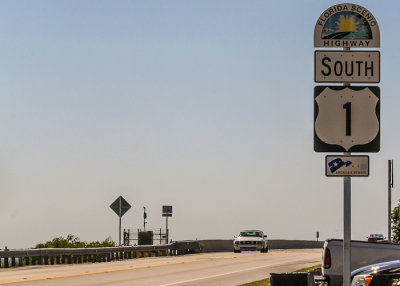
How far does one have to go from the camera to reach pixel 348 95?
10.3 m

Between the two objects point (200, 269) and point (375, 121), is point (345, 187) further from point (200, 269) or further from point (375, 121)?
point (200, 269)

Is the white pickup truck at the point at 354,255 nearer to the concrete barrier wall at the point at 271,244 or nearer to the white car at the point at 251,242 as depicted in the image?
the white car at the point at 251,242

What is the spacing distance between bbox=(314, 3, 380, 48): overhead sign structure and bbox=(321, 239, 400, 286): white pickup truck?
9.66m

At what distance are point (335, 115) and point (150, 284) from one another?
15.6 metres

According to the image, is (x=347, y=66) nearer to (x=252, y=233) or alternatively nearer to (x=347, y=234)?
(x=347, y=234)

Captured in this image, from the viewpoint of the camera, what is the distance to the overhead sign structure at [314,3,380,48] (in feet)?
34.7

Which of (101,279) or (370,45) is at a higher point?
(370,45)

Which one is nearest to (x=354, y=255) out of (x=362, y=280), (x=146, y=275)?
(x=362, y=280)

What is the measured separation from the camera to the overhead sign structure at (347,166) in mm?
10219

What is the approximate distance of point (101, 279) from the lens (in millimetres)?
27062

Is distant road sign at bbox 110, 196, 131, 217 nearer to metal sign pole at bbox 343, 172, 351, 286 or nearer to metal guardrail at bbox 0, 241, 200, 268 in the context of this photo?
metal guardrail at bbox 0, 241, 200, 268

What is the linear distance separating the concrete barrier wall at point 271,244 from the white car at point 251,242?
3495mm

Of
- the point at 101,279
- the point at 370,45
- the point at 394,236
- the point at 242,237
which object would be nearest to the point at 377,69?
the point at 370,45

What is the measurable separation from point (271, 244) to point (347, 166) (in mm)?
64175
